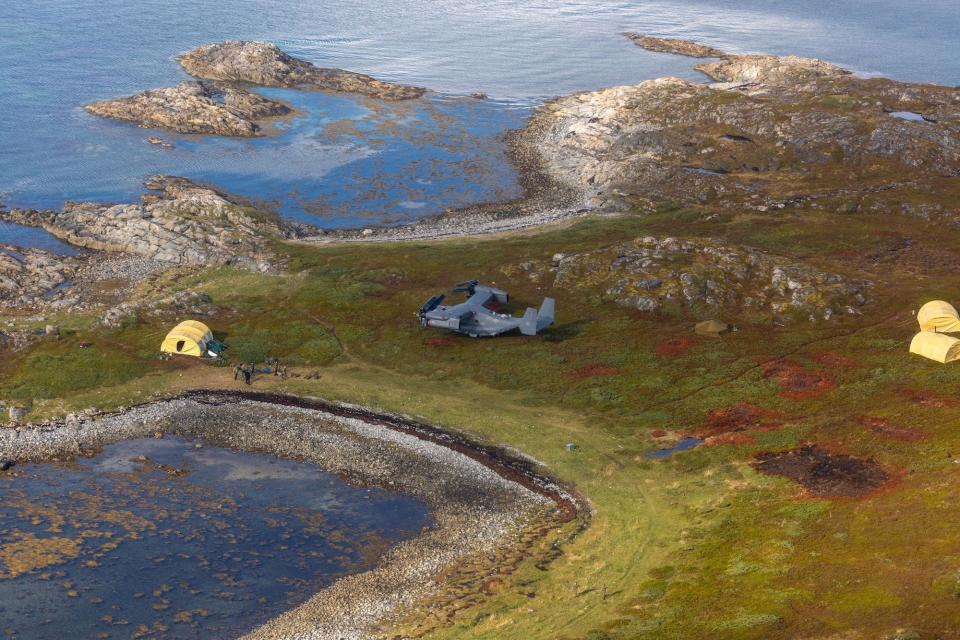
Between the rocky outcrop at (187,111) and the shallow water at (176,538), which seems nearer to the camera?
the shallow water at (176,538)

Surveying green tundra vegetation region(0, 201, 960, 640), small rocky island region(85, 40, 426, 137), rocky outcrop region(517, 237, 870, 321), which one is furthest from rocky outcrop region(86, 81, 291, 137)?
rocky outcrop region(517, 237, 870, 321)

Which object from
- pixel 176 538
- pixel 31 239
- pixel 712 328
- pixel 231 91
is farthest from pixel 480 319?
pixel 231 91

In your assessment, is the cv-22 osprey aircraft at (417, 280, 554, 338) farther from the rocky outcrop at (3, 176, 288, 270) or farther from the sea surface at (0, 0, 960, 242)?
the sea surface at (0, 0, 960, 242)

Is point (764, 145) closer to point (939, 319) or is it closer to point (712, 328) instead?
point (939, 319)

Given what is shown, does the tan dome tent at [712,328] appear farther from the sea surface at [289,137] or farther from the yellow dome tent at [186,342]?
the sea surface at [289,137]

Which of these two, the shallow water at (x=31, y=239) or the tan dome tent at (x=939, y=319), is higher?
the shallow water at (x=31, y=239)

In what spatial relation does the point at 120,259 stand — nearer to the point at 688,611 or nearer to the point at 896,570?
the point at 688,611

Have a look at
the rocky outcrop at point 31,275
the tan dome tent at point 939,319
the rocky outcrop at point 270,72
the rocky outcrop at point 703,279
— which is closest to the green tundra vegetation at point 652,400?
the rocky outcrop at point 703,279
